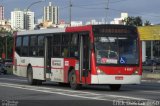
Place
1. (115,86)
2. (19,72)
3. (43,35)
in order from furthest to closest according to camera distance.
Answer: (19,72), (43,35), (115,86)

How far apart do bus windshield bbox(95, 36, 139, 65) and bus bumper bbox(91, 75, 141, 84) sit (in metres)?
0.59

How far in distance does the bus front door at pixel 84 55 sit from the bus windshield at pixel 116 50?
61cm

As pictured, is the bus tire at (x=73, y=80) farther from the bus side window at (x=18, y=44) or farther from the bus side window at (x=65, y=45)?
the bus side window at (x=18, y=44)

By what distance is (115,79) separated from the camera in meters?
24.0

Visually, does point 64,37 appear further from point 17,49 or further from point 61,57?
point 17,49

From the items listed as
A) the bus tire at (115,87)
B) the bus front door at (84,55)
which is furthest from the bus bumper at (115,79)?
the bus tire at (115,87)

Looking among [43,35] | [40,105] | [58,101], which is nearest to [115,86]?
[43,35]

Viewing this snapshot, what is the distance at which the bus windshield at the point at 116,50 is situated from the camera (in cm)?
2386

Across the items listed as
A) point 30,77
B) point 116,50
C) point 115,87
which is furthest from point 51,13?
point 116,50

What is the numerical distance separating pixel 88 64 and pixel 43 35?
5.49 meters

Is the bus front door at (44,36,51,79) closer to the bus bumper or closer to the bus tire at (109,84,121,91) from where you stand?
the bus tire at (109,84,121,91)

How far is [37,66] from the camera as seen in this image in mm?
29391

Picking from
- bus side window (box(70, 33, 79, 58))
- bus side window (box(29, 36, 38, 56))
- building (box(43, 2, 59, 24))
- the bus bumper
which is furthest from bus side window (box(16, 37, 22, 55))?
building (box(43, 2, 59, 24))

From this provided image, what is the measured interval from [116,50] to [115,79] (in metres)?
1.30
